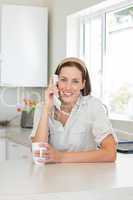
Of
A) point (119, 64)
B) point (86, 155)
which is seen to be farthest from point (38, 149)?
point (119, 64)

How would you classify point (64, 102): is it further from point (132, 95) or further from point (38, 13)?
point (38, 13)

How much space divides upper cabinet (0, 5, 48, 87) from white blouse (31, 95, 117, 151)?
7.31 ft

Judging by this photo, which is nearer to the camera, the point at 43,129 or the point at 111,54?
the point at 43,129

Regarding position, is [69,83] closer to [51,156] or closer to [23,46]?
[51,156]

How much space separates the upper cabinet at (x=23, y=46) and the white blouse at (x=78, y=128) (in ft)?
7.31

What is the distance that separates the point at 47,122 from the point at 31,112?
2.30 meters

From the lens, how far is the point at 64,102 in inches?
90.1

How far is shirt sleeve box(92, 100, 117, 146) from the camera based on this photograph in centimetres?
213

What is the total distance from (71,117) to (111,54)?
5.91 ft

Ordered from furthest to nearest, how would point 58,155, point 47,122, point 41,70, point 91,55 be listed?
point 41,70 < point 91,55 < point 47,122 < point 58,155

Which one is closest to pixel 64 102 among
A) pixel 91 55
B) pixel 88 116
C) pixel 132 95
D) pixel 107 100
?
pixel 88 116

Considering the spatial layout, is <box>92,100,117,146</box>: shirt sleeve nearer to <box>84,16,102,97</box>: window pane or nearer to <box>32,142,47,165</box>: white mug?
<box>32,142,47,165</box>: white mug

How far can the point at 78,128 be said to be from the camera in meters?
2.23

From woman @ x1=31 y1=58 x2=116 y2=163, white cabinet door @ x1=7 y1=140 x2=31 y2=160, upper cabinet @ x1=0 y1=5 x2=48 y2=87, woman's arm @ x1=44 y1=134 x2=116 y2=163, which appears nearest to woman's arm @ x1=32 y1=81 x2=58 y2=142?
woman @ x1=31 y1=58 x2=116 y2=163
